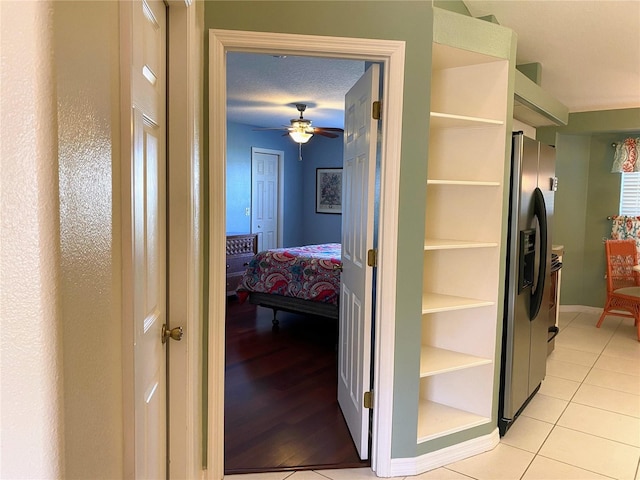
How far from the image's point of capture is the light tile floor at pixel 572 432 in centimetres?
233

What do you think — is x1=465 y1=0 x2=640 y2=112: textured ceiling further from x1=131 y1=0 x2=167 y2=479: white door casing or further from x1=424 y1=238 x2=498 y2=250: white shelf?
x1=131 y1=0 x2=167 y2=479: white door casing

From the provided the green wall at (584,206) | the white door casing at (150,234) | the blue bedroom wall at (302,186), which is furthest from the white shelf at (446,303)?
the blue bedroom wall at (302,186)

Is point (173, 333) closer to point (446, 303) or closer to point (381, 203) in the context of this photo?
point (381, 203)

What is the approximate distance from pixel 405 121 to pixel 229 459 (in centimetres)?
192

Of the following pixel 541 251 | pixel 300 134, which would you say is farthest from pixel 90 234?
pixel 300 134

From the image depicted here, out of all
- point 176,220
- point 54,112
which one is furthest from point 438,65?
point 54,112

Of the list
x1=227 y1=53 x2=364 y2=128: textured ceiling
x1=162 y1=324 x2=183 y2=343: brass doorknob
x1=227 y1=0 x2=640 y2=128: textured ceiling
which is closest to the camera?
x1=162 y1=324 x2=183 y2=343: brass doorknob

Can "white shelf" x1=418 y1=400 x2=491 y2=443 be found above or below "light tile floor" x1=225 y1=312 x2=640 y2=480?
above

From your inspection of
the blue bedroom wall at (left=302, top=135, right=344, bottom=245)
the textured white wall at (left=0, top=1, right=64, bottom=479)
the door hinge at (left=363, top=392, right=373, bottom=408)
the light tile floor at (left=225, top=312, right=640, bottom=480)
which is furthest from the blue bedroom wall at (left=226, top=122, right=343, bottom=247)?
the textured white wall at (left=0, top=1, right=64, bottom=479)

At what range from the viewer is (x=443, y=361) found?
2.52 m

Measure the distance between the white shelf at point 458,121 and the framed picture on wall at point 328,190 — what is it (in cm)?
513

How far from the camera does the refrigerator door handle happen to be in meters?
2.76

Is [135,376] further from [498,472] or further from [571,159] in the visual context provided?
[571,159]

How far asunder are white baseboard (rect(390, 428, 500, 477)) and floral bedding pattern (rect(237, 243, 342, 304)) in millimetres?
1954
